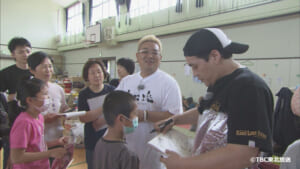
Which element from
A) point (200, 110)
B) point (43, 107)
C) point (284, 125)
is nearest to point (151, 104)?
point (200, 110)

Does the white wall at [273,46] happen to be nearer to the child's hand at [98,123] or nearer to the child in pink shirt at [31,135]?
the child's hand at [98,123]

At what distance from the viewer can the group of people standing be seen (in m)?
0.73

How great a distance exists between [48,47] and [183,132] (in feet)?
48.4

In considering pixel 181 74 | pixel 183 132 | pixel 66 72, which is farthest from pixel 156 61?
pixel 66 72

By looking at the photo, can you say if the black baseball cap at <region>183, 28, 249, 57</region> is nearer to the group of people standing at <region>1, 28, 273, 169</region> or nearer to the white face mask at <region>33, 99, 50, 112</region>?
the group of people standing at <region>1, 28, 273, 169</region>

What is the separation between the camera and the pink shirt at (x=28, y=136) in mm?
1211

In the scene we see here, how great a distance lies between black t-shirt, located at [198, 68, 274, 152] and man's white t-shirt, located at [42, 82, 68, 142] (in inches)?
56.7

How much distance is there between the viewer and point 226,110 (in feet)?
2.71

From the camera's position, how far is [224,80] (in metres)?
0.87

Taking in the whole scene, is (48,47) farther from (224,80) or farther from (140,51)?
(224,80)

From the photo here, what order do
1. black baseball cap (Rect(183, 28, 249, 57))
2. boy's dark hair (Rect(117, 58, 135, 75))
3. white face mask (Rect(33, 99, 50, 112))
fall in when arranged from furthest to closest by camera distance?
boy's dark hair (Rect(117, 58, 135, 75))
white face mask (Rect(33, 99, 50, 112))
black baseball cap (Rect(183, 28, 249, 57))

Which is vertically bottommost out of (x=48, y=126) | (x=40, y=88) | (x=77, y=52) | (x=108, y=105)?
(x=48, y=126)

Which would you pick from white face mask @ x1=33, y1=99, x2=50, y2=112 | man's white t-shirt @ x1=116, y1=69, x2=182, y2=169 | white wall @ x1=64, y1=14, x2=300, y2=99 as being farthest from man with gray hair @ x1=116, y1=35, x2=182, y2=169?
white wall @ x1=64, y1=14, x2=300, y2=99

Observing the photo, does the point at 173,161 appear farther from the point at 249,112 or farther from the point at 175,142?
the point at 249,112
